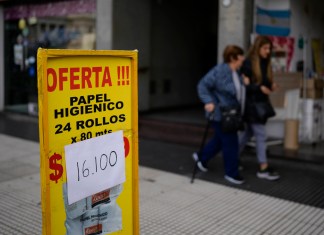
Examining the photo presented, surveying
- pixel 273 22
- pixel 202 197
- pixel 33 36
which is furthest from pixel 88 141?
pixel 33 36

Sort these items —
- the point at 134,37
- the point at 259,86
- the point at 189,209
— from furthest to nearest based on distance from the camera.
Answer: the point at 134,37, the point at 259,86, the point at 189,209

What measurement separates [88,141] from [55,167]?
1.01ft

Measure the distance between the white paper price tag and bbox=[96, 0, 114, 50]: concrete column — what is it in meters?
6.62

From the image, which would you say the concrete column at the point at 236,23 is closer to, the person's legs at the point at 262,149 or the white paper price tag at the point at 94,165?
the person's legs at the point at 262,149

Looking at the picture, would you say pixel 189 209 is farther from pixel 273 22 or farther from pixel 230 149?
pixel 273 22

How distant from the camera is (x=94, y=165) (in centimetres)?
308

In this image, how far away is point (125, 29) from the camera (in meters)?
10.0

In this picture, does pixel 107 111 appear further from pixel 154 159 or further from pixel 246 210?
pixel 154 159

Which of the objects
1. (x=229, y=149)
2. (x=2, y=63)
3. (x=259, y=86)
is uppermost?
(x=259, y=86)

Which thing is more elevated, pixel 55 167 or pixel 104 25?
pixel 104 25

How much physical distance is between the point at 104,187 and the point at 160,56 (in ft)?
28.5

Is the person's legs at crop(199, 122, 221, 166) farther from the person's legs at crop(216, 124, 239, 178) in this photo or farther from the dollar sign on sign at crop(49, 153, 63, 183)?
the dollar sign on sign at crop(49, 153, 63, 183)

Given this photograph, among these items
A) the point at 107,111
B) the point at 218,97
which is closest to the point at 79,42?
the point at 218,97

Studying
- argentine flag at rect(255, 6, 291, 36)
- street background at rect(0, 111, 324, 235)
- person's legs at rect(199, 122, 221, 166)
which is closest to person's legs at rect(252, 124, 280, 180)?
street background at rect(0, 111, 324, 235)
